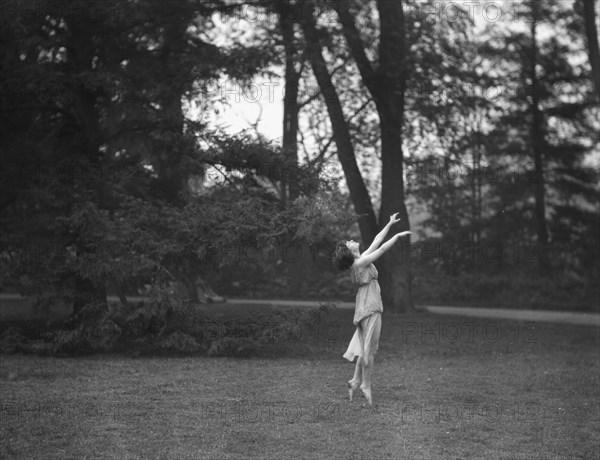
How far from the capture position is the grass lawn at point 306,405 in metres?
8.45

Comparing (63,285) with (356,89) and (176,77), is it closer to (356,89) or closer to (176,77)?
(176,77)

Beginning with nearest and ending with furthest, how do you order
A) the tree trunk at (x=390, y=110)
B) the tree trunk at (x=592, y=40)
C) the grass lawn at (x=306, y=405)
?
the grass lawn at (x=306, y=405) < the tree trunk at (x=390, y=110) < the tree trunk at (x=592, y=40)

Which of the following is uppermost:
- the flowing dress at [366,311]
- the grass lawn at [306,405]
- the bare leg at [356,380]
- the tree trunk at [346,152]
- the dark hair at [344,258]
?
the tree trunk at [346,152]

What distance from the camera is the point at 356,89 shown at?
24.0 m

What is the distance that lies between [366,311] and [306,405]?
143 centimetres

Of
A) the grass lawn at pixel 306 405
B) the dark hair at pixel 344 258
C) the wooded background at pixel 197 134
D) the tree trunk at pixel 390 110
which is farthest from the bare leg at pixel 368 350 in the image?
the tree trunk at pixel 390 110

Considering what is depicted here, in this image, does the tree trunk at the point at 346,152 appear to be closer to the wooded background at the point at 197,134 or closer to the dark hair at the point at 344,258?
the wooded background at the point at 197,134

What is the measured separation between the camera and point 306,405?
1055cm

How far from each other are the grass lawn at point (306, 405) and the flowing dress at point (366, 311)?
2.51 feet

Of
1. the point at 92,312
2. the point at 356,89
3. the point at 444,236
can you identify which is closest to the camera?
the point at 92,312

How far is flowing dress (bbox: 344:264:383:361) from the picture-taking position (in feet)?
35.1

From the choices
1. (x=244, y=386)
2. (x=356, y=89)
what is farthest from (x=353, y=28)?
(x=244, y=386)

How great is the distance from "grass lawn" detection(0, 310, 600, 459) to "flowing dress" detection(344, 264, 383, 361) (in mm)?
765

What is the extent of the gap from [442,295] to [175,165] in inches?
561
